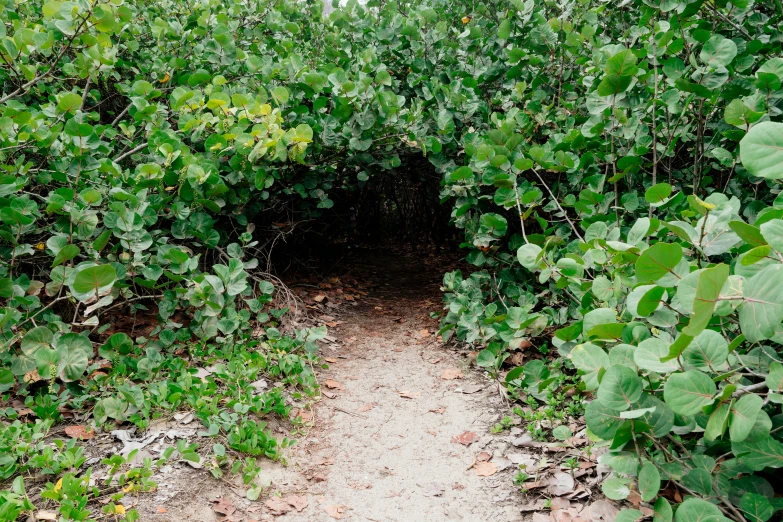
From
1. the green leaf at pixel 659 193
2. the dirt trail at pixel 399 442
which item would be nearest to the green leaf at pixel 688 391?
the green leaf at pixel 659 193

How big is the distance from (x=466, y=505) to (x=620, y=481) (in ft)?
2.57

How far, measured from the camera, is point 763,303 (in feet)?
3.89

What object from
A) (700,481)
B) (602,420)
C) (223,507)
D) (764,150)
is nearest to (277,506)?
(223,507)

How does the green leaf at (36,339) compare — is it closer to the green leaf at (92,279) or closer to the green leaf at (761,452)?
the green leaf at (92,279)

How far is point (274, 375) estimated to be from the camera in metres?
3.26

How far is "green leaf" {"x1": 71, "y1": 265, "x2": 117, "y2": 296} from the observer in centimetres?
219

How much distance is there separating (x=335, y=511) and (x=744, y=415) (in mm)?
1813

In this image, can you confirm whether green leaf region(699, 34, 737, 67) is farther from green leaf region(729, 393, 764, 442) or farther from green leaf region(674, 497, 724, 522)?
green leaf region(674, 497, 724, 522)

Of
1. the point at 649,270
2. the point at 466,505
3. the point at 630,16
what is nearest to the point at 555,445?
the point at 466,505

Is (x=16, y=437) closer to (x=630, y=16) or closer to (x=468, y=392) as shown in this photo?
(x=468, y=392)

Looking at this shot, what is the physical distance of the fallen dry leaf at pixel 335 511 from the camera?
2.35 m

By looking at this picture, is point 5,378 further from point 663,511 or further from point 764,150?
point 764,150

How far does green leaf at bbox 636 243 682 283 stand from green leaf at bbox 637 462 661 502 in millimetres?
686

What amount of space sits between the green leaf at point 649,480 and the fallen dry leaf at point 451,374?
6.24 feet
